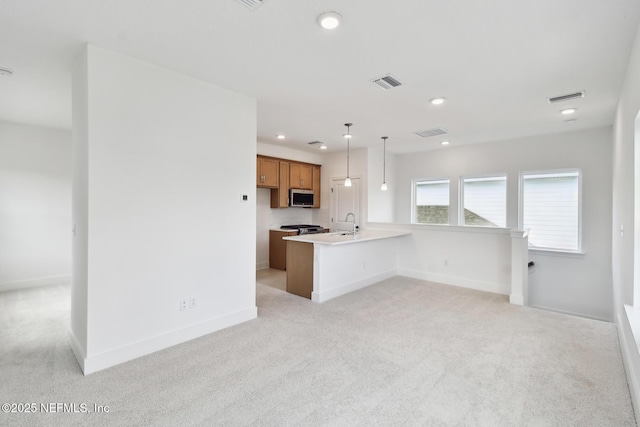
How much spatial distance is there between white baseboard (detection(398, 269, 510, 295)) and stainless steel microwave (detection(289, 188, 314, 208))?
2.56 m

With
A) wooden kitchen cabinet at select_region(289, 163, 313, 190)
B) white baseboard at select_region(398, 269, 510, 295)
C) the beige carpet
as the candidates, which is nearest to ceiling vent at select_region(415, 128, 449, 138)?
white baseboard at select_region(398, 269, 510, 295)

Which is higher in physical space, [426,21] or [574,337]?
[426,21]

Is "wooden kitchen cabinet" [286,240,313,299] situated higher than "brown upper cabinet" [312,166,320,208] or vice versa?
"brown upper cabinet" [312,166,320,208]

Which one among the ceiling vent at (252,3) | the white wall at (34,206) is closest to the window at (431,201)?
the ceiling vent at (252,3)

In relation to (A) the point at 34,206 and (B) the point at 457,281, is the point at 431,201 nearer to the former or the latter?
(B) the point at 457,281

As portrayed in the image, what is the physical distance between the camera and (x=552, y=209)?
5379mm

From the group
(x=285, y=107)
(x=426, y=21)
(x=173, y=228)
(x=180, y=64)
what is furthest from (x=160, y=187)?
(x=426, y=21)

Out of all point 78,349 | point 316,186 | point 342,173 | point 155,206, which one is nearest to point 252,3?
point 155,206

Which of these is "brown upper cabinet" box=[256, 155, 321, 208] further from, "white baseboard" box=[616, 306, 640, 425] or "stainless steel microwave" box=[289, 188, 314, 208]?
"white baseboard" box=[616, 306, 640, 425]

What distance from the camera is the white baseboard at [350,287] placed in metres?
4.36

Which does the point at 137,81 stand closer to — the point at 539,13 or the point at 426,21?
the point at 426,21

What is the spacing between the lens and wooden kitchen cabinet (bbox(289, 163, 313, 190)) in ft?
22.3

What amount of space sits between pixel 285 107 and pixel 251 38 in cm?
162

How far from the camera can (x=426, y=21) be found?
2158 mm
